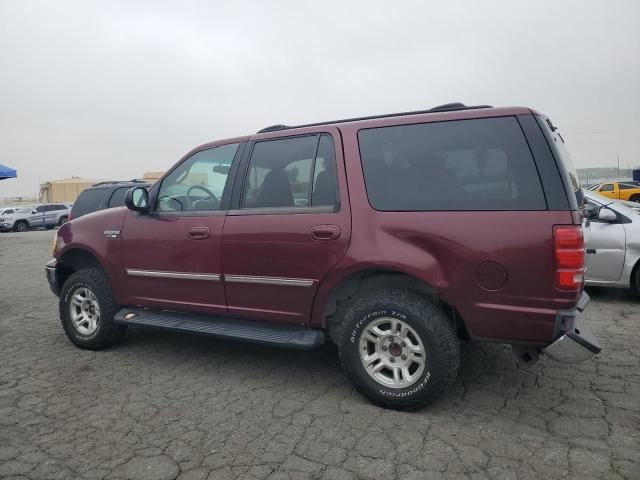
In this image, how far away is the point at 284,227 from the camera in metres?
3.34

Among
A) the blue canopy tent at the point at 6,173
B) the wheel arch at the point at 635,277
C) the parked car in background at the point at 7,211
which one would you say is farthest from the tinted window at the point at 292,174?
the parked car in background at the point at 7,211

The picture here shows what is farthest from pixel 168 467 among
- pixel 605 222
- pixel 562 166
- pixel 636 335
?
pixel 605 222

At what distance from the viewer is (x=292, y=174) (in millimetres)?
3516

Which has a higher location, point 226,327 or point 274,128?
point 274,128

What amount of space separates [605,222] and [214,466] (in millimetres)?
5184

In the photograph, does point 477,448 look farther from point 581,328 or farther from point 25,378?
point 25,378

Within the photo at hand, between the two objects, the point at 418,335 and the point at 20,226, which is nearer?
the point at 418,335

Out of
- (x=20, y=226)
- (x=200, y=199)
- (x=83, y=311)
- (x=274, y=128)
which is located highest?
(x=274, y=128)

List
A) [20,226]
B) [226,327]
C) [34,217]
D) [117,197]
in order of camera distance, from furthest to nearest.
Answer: [34,217], [20,226], [117,197], [226,327]

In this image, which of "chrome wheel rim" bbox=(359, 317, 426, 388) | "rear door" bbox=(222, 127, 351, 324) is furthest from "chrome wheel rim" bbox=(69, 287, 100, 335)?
"chrome wheel rim" bbox=(359, 317, 426, 388)

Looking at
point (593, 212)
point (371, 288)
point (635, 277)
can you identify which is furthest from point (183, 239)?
point (635, 277)

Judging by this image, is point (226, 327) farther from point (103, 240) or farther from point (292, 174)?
point (103, 240)

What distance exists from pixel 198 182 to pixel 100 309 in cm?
151

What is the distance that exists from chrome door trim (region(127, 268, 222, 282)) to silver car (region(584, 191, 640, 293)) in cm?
429
